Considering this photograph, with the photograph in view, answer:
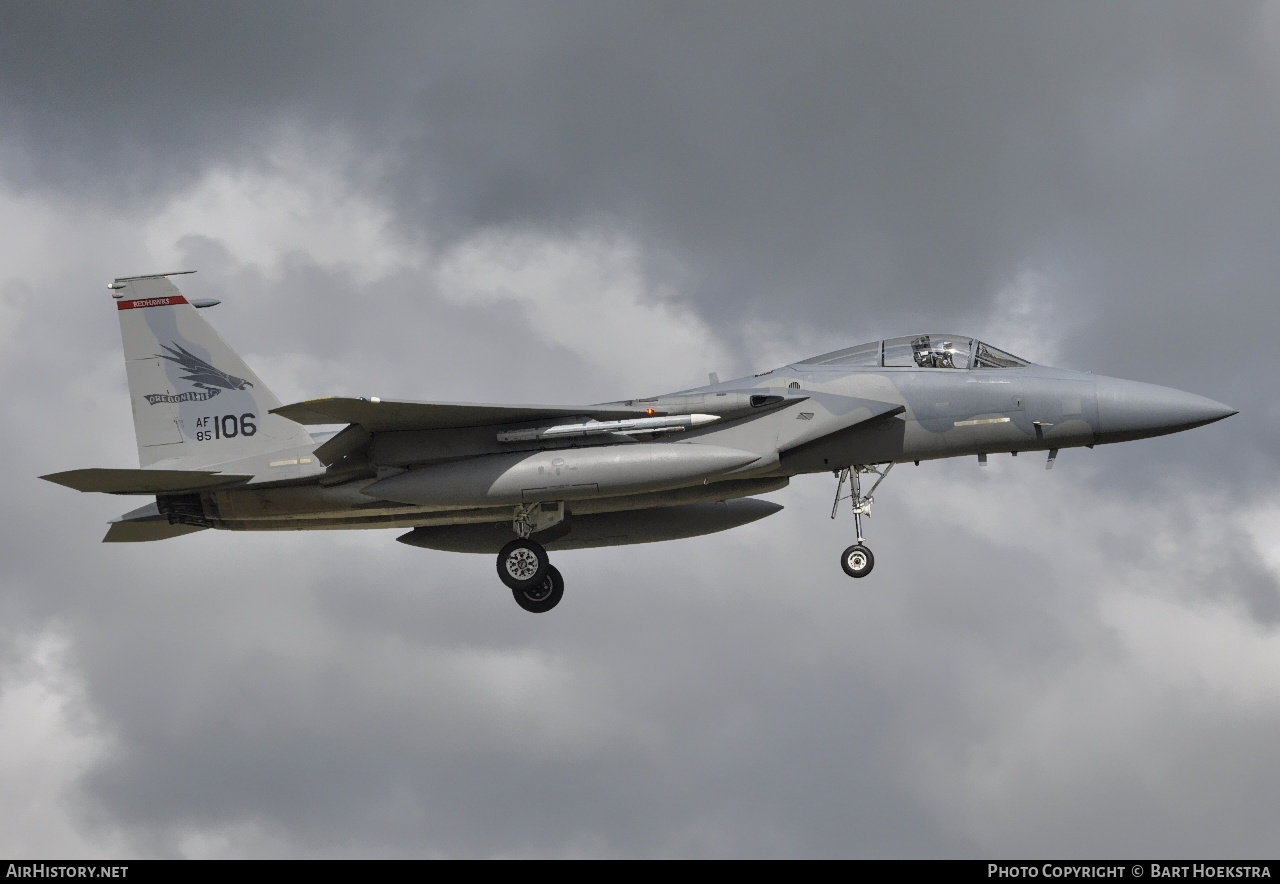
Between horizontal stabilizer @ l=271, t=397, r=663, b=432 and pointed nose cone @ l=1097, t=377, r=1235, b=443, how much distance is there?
6443 millimetres

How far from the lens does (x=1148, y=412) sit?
2142 cm

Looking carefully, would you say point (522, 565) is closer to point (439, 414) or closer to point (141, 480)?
point (439, 414)

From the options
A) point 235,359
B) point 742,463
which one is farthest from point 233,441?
point 742,463

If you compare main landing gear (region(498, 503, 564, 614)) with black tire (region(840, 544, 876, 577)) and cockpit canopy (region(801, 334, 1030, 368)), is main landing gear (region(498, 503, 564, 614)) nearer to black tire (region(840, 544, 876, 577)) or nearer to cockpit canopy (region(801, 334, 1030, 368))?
black tire (region(840, 544, 876, 577))

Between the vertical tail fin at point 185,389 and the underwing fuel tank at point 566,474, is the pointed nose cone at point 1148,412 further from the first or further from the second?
the vertical tail fin at point 185,389

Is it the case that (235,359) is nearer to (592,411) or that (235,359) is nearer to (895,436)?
(592,411)

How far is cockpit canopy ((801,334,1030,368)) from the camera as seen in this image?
2200 centimetres

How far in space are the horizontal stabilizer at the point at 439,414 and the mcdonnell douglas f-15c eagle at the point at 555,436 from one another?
0.04 m

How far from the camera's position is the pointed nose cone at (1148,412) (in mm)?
21406

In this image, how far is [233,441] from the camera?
23.0 meters

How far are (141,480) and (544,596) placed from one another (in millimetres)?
6184

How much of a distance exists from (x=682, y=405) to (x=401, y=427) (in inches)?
160

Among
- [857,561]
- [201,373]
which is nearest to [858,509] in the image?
[857,561]
